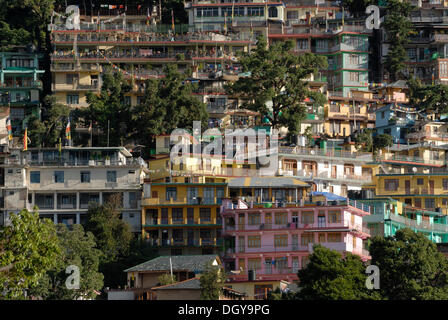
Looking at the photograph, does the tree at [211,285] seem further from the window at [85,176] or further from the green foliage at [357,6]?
the green foliage at [357,6]

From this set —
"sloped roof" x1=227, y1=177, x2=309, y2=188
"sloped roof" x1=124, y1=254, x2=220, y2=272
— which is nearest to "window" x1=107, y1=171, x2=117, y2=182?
"sloped roof" x1=227, y1=177, x2=309, y2=188

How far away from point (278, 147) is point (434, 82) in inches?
1194

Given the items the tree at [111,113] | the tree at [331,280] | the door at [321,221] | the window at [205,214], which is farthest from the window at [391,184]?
the tree at [331,280]

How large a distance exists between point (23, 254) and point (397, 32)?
79.3 m

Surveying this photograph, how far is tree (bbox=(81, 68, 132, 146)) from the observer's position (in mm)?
119562

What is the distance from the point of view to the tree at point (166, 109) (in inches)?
4594

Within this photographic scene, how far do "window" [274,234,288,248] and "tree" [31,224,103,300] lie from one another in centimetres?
1356

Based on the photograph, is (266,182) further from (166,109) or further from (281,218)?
(166,109)

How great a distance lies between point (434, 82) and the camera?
14050cm

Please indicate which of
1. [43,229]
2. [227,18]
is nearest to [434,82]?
[227,18]

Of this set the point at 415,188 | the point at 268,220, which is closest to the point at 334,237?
the point at 268,220

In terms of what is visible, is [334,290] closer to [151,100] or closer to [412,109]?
[151,100]

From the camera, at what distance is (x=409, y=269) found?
277ft

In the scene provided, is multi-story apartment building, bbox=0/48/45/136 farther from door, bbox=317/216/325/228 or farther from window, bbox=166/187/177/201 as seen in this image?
door, bbox=317/216/325/228
